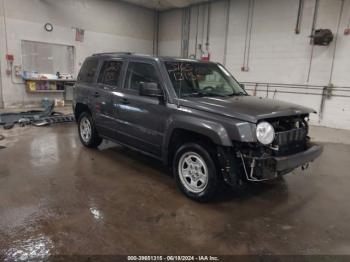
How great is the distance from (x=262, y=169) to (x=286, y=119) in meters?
0.78

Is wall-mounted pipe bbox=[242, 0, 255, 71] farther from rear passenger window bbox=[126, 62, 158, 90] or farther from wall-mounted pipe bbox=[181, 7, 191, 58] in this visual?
rear passenger window bbox=[126, 62, 158, 90]

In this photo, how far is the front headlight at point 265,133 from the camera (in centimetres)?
240

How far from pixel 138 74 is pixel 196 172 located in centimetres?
152

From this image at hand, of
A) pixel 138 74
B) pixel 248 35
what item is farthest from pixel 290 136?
pixel 248 35

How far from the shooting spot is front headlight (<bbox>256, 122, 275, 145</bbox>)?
94.4 inches

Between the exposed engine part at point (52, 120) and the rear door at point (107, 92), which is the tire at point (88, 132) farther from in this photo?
the exposed engine part at point (52, 120)

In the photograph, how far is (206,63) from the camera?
3709mm

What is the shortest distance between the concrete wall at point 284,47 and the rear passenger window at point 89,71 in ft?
→ 19.1

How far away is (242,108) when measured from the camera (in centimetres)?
261

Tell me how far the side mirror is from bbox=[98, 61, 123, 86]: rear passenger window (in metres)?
0.87

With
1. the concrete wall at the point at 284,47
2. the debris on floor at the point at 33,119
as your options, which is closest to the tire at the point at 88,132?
the debris on floor at the point at 33,119

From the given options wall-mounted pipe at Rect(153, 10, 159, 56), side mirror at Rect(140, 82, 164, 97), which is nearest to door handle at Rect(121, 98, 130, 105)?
side mirror at Rect(140, 82, 164, 97)

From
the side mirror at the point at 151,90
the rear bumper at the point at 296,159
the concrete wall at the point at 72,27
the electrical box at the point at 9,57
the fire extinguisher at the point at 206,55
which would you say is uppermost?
the concrete wall at the point at 72,27

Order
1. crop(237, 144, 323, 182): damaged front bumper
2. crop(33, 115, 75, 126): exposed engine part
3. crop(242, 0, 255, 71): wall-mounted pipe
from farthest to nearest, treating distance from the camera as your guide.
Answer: crop(242, 0, 255, 71): wall-mounted pipe, crop(33, 115, 75, 126): exposed engine part, crop(237, 144, 323, 182): damaged front bumper
